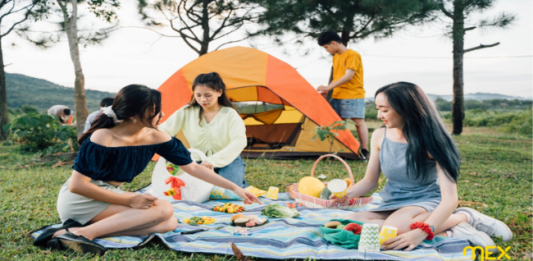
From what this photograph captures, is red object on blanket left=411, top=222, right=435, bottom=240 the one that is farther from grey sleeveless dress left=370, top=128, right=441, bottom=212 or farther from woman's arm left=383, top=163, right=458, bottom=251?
grey sleeveless dress left=370, top=128, right=441, bottom=212

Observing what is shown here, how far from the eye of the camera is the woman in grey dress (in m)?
1.70

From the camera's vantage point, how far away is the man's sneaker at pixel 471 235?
5.66 feet

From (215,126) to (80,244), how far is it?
1.48m

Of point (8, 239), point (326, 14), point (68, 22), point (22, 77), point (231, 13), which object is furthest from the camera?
point (22, 77)

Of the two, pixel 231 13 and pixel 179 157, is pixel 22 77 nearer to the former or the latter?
pixel 231 13

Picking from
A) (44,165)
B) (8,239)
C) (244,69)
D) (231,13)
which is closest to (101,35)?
(231,13)

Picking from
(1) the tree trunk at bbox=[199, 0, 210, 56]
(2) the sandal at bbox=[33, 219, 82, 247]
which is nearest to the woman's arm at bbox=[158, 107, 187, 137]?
(2) the sandal at bbox=[33, 219, 82, 247]

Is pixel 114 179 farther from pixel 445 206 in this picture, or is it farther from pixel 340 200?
pixel 445 206

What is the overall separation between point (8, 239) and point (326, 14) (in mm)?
6594

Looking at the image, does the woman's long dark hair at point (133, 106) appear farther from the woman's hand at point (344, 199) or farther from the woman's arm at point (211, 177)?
the woman's hand at point (344, 199)

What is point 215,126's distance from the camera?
A: 2.98 m

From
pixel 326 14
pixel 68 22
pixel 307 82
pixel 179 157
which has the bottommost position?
pixel 179 157

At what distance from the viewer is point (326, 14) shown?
7.36m

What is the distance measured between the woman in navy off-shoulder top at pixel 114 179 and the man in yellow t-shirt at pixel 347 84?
2882 millimetres
